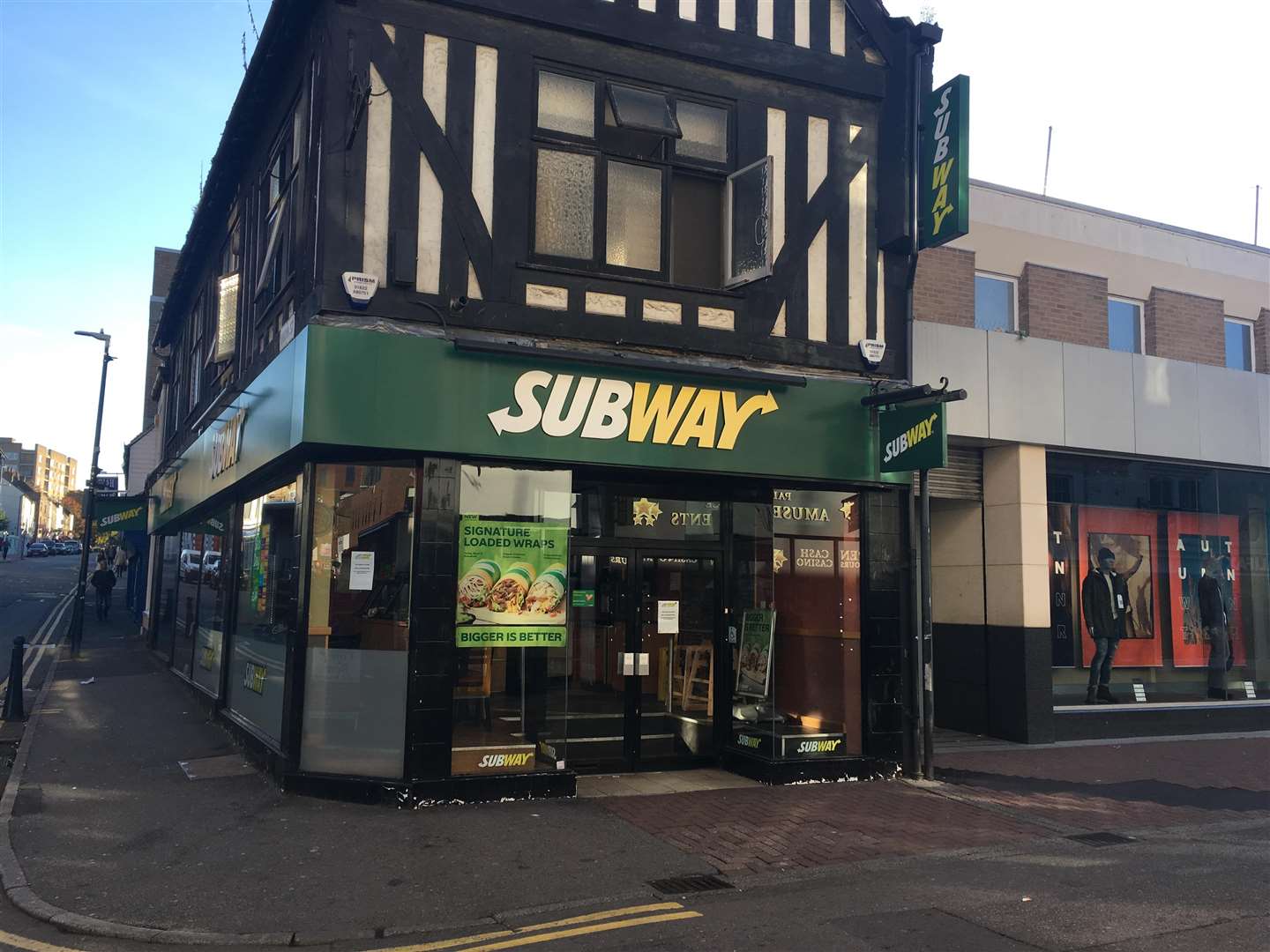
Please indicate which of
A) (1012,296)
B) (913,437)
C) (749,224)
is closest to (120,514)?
(749,224)

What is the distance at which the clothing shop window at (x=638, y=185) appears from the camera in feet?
33.2

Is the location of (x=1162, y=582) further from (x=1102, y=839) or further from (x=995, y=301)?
(x=1102, y=839)

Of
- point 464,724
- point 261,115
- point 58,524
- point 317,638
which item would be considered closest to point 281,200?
point 261,115

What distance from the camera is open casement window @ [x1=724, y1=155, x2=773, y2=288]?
10.4m

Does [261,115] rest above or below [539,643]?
above

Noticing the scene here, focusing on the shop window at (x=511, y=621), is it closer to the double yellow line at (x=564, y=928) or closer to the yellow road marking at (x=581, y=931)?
the double yellow line at (x=564, y=928)

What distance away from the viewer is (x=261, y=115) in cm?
1299

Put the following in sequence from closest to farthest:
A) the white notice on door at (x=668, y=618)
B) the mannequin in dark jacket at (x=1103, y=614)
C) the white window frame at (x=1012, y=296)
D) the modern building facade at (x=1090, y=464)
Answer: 1. the white notice on door at (x=668, y=618)
2. the modern building facade at (x=1090, y=464)
3. the white window frame at (x=1012, y=296)
4. the mannequin in dark jacket at (x=1103, y=614)

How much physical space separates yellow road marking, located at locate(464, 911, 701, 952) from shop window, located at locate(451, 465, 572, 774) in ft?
10.9

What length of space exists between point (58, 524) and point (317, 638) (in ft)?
686

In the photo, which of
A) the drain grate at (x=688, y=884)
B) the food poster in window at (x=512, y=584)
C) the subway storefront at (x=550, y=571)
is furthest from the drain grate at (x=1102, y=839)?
the food poster in window at (x=512, y=584)

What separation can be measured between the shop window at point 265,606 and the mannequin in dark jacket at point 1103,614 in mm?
10370

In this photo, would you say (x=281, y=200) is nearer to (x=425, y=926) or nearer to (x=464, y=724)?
(x=464, y=724)

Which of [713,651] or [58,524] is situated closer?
[713,651]
